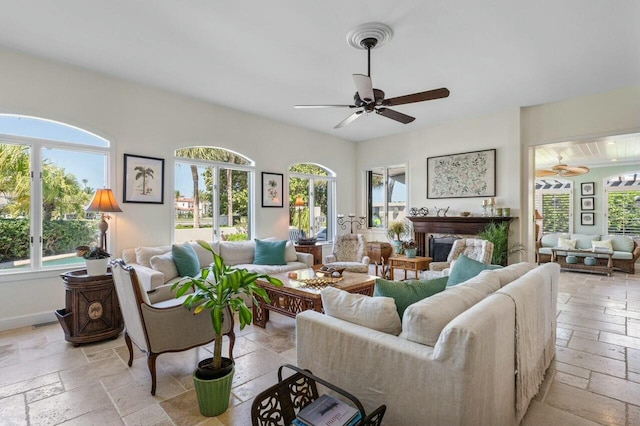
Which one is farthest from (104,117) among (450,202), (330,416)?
(450,202)

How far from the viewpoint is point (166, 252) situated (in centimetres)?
443

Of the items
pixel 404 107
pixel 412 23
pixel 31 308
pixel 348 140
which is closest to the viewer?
pixel 412 23

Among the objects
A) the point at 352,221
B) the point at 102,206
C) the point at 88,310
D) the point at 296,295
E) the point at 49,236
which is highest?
the point at 102,206

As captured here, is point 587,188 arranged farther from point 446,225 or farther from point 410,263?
point 410,263

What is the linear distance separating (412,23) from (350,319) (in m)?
2.85

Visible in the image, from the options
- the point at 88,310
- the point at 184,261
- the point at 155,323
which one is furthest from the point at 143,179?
the point at 155,323

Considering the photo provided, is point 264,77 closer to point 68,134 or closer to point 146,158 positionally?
point 146,158

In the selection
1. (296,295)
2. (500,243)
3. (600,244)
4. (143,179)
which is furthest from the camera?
(600,244)

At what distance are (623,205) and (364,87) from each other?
31.2ft

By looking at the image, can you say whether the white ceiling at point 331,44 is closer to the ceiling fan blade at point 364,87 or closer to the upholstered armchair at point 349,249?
the ceiling fan blade at point 364,87

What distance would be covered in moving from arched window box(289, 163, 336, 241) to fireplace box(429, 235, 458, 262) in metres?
2.30

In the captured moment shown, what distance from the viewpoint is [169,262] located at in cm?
407

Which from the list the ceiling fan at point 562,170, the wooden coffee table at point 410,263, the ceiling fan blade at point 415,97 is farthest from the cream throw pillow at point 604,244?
the ceiling fan blade at point 415,97

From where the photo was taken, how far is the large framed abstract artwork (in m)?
5.95
